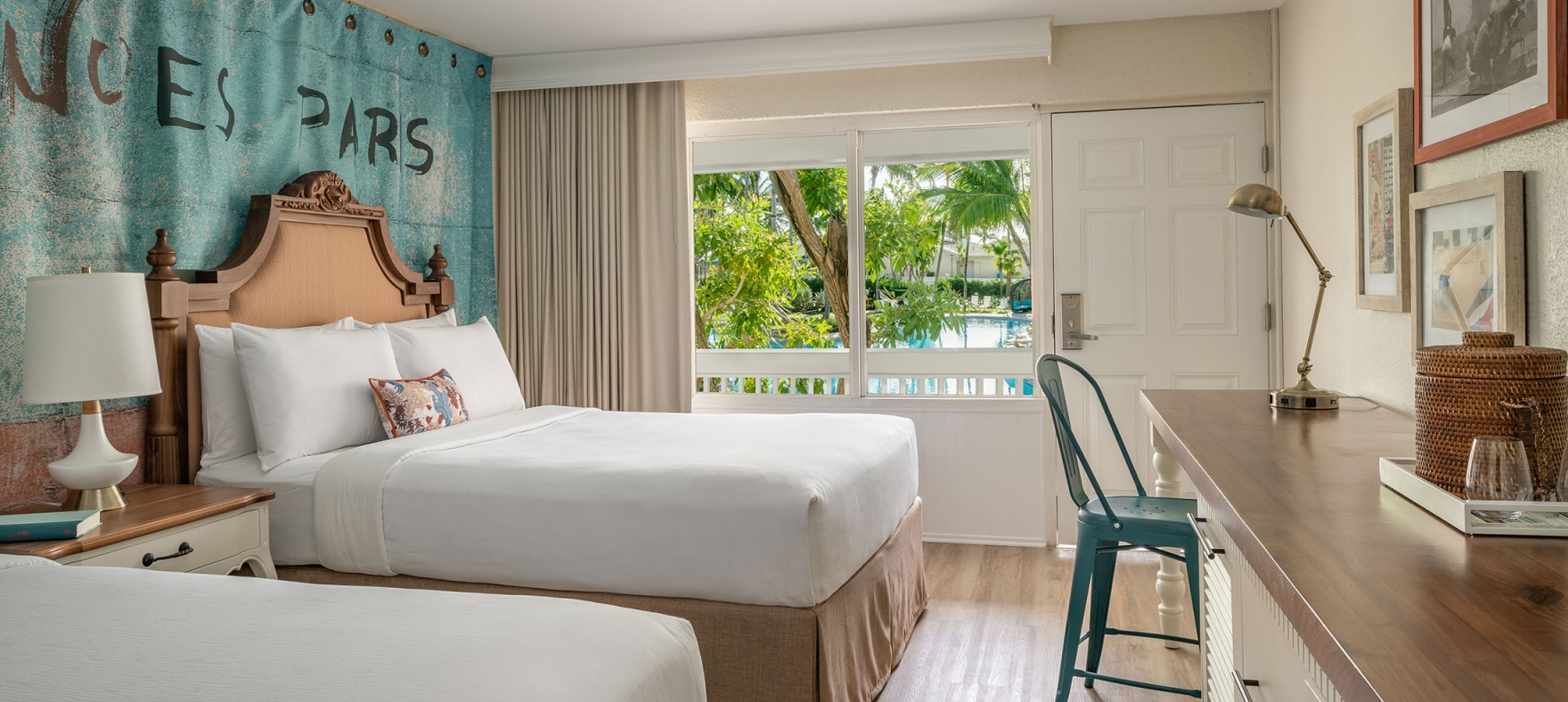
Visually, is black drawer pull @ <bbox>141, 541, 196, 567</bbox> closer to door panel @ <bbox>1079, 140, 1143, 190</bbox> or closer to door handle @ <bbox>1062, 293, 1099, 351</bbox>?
door handle @ <bbox>1062, 293, 1099, 351</bbox>

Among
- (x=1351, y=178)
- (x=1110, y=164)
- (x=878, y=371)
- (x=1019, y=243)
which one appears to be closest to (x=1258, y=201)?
(x=1351, y=178)

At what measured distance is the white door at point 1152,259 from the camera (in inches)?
165

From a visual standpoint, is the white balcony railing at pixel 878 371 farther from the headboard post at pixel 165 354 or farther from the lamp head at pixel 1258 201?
the headboard post at pixel 165 354

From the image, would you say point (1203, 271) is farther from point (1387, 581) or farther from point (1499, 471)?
point (1387, 581)

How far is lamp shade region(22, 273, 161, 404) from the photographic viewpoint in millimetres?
2299

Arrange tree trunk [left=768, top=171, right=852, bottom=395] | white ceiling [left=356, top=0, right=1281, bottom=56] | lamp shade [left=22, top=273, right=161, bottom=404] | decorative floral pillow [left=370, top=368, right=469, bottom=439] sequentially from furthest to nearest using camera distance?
tree trunk [left=768, top=171, right=852, bottom=395]
white ceiling [left=356, top=0, right=1281, bottom=56]
decorative floral pillow [left=370, top=368, right=469, bottom=439]
lamp shade [left=22, top=273, right=161, bottom=404]

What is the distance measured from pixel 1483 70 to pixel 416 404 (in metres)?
3.06

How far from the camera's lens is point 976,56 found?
4195 millimetres

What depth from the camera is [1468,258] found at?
2.09m

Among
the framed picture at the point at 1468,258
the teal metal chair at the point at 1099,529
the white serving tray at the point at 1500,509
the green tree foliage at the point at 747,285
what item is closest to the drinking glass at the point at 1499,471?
the white serving tray at the point at 1500,509

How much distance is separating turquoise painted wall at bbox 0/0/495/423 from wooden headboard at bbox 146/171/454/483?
10 cm

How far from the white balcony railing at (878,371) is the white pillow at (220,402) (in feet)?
7.84

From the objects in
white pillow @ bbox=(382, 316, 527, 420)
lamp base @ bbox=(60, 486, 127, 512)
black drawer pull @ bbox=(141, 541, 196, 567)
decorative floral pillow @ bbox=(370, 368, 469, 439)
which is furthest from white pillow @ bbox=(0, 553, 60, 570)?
white pillow @ bbox=(382, 316, 527, 420)

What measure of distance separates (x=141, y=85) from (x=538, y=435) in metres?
1.62
